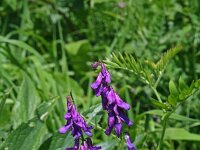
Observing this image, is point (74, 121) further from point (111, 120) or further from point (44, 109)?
point (44, 109)

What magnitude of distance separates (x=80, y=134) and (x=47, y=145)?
0.48 metres

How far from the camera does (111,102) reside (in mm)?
1473

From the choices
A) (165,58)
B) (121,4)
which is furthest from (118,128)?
(121,4)

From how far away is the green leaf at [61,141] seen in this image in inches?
74.9

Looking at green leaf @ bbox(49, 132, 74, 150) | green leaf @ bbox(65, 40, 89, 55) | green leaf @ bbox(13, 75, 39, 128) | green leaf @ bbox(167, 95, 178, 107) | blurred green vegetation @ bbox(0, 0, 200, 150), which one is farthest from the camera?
green leaf @ bbox(65, 40, 89, 55)

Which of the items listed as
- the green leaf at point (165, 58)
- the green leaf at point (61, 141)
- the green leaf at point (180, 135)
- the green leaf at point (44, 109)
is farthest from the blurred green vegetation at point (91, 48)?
the green leaf at point (165, 58)

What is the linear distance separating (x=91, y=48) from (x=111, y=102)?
6.54 ft

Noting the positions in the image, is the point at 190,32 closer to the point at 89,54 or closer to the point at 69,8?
the point at 89,54

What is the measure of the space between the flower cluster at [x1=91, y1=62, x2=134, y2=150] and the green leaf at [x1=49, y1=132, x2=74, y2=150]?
0.43m

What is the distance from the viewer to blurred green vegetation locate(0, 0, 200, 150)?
272 centimetres

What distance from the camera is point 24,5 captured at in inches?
138

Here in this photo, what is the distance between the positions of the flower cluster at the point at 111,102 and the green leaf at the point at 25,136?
483mm

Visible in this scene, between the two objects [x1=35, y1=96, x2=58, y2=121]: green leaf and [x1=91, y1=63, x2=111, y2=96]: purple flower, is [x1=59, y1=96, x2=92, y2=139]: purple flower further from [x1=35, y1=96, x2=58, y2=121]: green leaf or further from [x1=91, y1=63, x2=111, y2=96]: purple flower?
[x1=35, y1=96, x2=58, y2=121]: green leaf

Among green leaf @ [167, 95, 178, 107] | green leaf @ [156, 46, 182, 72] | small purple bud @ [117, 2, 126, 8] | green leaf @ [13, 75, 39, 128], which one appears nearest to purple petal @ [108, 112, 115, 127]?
green leaf @ [167, 95, 178, 107]
